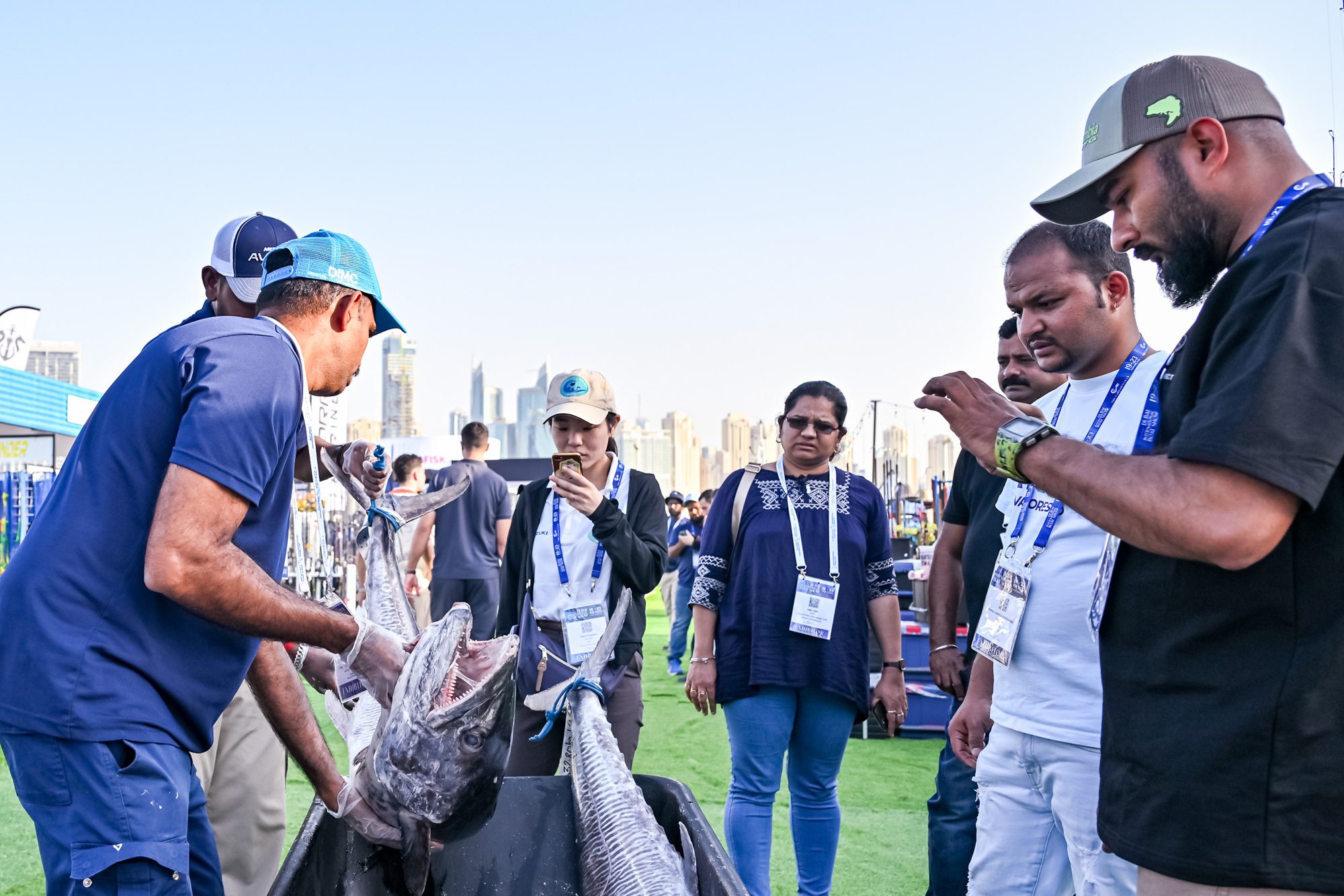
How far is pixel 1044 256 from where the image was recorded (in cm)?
238

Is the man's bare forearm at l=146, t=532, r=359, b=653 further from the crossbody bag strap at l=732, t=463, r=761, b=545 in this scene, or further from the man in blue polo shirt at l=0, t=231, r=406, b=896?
the crossbody bag strap at l=732, t=463, r=761, b=545

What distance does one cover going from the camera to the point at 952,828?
3.21m

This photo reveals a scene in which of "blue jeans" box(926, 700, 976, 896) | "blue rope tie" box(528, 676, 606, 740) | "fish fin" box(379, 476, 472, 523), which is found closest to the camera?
"blue rope tie" box(528, 676, 606, 740)

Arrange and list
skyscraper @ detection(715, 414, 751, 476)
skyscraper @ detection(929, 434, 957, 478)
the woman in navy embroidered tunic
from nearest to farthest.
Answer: the woman in navy embroidered tunic, skyscraper @ detection(929, 434, 957, 478), skyscraper @ detection(715, 414, 751, 476)

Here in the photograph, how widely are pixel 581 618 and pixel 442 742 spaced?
1388 mm

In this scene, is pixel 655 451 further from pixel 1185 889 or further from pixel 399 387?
pixel 1185 889

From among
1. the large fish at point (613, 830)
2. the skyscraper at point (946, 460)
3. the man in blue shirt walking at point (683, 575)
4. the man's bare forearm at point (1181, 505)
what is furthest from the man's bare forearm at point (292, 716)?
the man in blue shirt walking at point (683, 575)

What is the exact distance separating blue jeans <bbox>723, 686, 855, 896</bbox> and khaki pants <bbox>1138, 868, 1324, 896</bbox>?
199 cm

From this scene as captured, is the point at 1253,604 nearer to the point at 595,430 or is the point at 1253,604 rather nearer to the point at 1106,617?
the point at 1106,617

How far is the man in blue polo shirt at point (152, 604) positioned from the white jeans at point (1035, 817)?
5.13 ft

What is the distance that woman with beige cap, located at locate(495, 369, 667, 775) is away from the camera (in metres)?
3.23

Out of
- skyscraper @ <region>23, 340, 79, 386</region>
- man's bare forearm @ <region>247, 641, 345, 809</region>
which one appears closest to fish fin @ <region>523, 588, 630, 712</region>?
man's bare forearm @ <region>247, 641, 345, 809</region>

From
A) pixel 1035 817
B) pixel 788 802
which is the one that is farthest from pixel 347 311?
pixel 788 802

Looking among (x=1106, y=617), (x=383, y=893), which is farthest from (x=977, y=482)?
(x=383, y=893)
